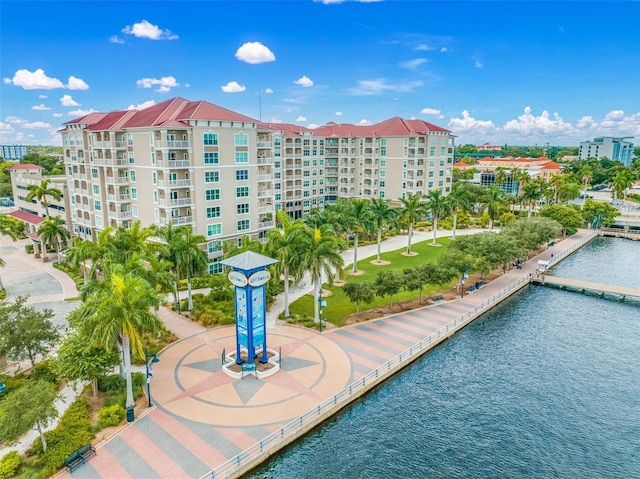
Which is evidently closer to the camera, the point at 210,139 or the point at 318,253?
the point at 318,253

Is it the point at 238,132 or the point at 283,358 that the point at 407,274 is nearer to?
the point at 283,358

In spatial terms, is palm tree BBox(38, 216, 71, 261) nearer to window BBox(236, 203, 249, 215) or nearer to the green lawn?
window BBox(236, 203, 249, 215)

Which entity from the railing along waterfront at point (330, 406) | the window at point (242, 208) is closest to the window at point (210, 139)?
the window at point (242, 208)

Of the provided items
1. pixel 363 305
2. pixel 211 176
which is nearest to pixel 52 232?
pixel 211 176

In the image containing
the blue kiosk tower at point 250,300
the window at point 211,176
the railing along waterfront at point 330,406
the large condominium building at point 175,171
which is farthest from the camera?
the window at point 211,176

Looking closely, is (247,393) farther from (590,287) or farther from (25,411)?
(590,287)

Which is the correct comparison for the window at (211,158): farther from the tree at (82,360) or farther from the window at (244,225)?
the tree at (82,360)

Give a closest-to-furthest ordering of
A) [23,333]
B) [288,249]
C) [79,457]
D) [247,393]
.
→ [79,457]
[23,333]
[247,393]
[288,249]
